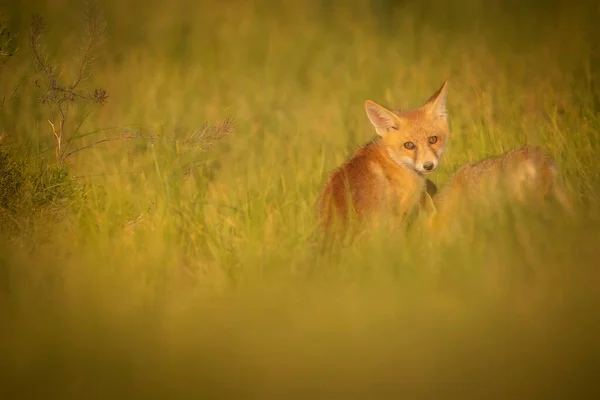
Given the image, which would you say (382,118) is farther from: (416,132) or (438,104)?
(438,104)

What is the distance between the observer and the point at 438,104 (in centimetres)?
464

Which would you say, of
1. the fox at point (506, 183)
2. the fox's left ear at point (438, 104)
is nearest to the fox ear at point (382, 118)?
the fox's left ear at point (438, 104)

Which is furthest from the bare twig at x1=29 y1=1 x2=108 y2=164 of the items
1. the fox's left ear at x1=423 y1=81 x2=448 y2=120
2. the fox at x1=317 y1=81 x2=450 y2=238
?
the fox's left ear at x1=423 y1=81 x2=448 y2=120

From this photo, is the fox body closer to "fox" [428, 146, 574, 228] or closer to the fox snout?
"fox" [428, 146, 574, 228]

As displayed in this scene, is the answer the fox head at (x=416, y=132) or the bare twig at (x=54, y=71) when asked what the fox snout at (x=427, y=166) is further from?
the bare twig at (x=54, y=71)

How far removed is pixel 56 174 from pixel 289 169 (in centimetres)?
144

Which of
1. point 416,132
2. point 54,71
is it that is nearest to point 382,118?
point 416,132

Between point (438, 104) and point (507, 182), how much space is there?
29.3 inches

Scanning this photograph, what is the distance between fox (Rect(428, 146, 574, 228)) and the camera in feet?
13.0

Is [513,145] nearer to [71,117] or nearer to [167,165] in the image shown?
[167,165]

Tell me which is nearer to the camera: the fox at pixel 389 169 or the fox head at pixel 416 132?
the fox at pixel 389 169

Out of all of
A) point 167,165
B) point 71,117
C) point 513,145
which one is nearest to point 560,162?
point 513,145

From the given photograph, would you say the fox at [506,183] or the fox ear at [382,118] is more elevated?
the fox ear at [382,118]

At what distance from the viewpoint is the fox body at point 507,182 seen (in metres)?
4.02
